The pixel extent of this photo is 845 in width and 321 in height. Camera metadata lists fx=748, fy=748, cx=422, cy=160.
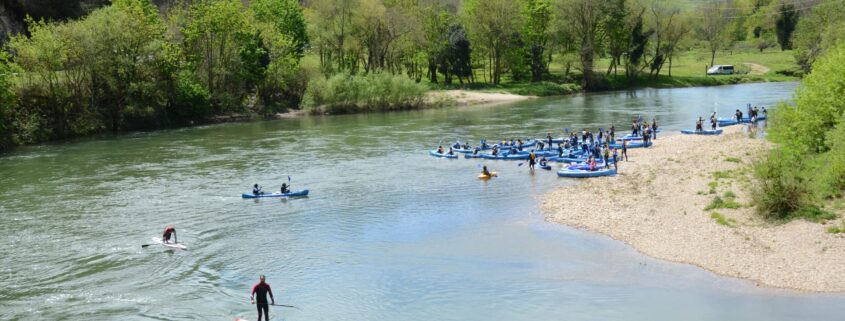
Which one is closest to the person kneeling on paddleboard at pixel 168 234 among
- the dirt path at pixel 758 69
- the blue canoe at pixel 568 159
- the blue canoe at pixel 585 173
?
the blue canoe at pixel 585 173

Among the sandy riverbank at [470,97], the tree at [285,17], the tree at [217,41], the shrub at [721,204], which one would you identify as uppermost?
the tree at [285,17]

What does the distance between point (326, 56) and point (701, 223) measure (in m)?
85.3

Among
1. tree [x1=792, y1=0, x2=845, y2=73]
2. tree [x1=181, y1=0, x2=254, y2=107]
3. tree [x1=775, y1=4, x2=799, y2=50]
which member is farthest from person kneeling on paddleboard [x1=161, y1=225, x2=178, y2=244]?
tree [x1=775, y1=4, x2=799, y2=50]

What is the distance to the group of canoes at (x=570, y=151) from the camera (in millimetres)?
50531

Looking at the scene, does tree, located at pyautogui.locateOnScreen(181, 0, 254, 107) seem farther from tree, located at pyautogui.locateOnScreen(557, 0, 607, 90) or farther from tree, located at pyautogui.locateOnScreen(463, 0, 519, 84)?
tree, located at pyautogui.locateOnScreen(557, 0, 607, 90)

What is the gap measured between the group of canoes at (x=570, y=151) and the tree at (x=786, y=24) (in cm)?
10416

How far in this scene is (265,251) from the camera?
3422 cm

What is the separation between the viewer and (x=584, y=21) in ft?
395

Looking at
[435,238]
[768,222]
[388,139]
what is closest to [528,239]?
[435,238]

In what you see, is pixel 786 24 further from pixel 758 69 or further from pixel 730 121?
pixel 730 121

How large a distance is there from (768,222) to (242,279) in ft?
74.6

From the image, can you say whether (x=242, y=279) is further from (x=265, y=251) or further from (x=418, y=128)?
(x=418, y=128)

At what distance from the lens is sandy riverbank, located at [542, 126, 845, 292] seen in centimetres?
2848

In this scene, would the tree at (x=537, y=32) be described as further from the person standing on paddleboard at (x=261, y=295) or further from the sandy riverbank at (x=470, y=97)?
the person standing on paddleboard at (x=261, y=295)
